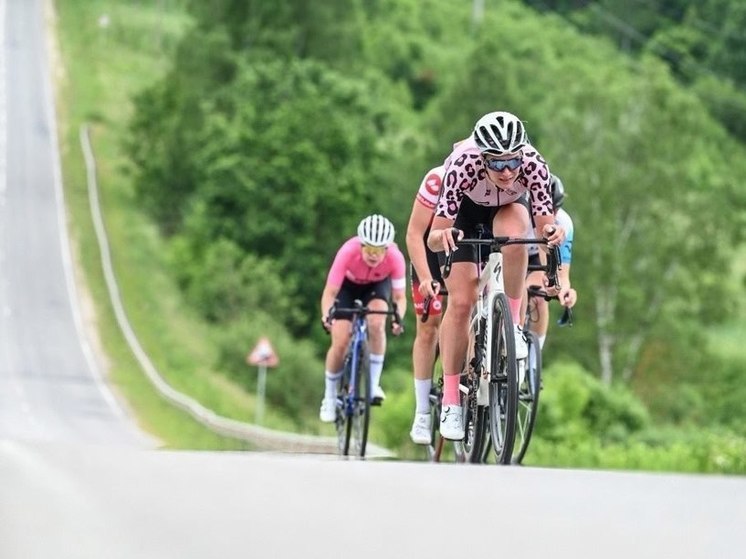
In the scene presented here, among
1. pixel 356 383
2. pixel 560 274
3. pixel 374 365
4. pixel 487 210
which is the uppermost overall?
pixel 487 210

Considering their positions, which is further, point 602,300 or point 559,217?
point 602,300

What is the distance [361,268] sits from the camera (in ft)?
27.9

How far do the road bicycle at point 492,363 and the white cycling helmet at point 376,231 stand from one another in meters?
1.63

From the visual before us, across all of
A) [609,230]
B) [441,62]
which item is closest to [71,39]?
[441,62]

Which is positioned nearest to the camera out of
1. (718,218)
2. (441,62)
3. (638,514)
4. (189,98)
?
(638,514)

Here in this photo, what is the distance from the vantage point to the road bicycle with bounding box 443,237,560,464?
562 cm

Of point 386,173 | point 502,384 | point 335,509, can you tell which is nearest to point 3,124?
point 386,173

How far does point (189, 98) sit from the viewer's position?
175 ft

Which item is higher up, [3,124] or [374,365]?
[3,124]

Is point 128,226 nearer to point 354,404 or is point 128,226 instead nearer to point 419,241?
point 354,404

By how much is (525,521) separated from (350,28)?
56249mm

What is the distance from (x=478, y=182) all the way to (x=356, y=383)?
3287mm

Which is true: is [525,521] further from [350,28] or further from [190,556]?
[350,28]

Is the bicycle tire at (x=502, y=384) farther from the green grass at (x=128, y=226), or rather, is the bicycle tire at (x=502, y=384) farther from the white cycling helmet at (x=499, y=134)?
the green grass at (x=128, y=226)
